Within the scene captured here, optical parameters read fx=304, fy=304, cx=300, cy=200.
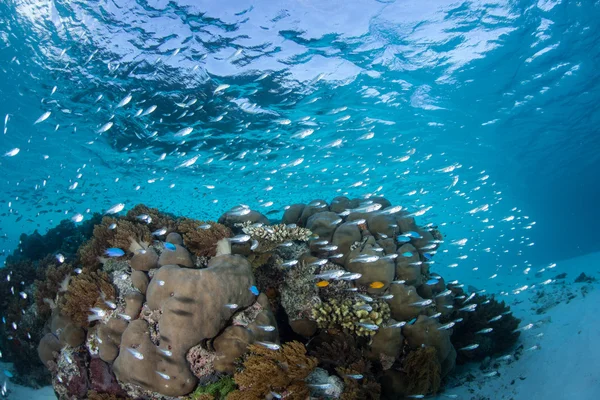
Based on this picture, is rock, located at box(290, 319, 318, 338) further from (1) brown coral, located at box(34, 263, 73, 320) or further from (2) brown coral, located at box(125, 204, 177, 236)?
(1) brown coral, located at box(34, 263, 73, 320)

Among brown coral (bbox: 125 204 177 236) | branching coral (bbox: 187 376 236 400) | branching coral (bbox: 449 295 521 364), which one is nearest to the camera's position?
branching coral (bbox: 187 376 236 400)

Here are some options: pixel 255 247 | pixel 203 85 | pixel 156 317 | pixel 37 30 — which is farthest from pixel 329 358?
pixel 37 30

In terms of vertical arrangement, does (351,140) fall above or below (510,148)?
below

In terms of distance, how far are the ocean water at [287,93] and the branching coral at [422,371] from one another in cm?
494

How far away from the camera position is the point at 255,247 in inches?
276

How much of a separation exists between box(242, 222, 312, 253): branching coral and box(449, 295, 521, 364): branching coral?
5365mm

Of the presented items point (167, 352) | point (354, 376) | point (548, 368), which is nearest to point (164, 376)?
point (167, 352)

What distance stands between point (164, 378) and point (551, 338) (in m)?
10.6

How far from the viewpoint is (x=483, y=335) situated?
9.34 meters

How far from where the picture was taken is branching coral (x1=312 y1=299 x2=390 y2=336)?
690 centimetres

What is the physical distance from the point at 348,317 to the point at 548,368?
5.35 meters

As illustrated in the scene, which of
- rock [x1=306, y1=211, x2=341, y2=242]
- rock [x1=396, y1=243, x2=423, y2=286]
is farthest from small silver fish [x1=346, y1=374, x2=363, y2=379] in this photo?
rock [x1=306, y1=211, x2=341, y2=242]

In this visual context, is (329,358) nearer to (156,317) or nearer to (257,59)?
(156,317)

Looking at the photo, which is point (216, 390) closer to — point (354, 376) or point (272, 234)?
point (354, 376)
